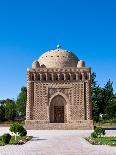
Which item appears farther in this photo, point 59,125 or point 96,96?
point 96,96

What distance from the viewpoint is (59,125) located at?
32.2 metres

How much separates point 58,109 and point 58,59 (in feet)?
17.5

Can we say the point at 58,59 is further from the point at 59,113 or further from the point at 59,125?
the point at 59,125

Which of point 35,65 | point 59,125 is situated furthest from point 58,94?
point 35,65

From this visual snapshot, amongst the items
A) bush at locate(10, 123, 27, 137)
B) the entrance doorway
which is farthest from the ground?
the entrance doorway

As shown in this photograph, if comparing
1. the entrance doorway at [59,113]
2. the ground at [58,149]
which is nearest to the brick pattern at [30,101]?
the entrance doorway at [59,113]

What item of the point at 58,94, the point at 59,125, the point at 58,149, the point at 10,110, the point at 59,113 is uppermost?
the point at 58,94

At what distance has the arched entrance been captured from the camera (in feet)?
114

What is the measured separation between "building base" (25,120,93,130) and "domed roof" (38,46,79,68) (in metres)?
6.47

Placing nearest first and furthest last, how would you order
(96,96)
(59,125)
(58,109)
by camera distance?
(59,125) < (58,109) < (96,96)

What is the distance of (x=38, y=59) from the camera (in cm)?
3769

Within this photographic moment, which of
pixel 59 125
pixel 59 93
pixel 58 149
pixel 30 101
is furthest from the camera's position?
pixel 59 93

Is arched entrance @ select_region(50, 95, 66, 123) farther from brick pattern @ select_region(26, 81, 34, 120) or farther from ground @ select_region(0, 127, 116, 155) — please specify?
ground @ select_region(0, 127, 116, 155)

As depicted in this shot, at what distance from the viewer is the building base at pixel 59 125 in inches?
1266
